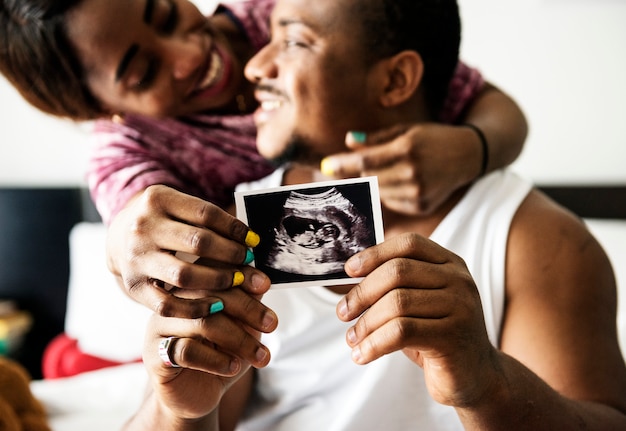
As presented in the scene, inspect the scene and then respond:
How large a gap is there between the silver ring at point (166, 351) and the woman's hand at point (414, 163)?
422mm

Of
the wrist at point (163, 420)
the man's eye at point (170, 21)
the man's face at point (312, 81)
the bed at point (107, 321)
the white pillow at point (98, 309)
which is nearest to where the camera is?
the wrist at point (163, 420)

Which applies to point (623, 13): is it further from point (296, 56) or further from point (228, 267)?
point (228, 267)

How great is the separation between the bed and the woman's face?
3.47ft

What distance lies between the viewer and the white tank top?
43.5 inches

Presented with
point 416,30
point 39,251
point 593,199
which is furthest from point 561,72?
point 39,251

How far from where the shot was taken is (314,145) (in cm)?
128

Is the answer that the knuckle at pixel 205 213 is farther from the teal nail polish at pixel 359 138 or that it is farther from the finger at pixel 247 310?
the teal nail polish at pixel 359 138

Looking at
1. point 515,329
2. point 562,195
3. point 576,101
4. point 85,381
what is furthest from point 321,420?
point 576,101

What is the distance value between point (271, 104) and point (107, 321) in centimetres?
156

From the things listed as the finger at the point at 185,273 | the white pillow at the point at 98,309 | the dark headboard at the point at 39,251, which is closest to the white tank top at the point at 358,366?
the finger at the point at 185,273

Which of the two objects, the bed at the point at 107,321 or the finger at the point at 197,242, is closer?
the finger at the point at 197,242

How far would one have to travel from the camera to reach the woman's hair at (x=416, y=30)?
122 cm

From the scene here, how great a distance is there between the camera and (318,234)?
Result: 2.69 ft

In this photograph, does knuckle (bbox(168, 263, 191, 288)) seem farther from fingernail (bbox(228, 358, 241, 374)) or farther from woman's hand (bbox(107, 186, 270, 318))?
fingernail (bbox(228, 358, 241, 374))
